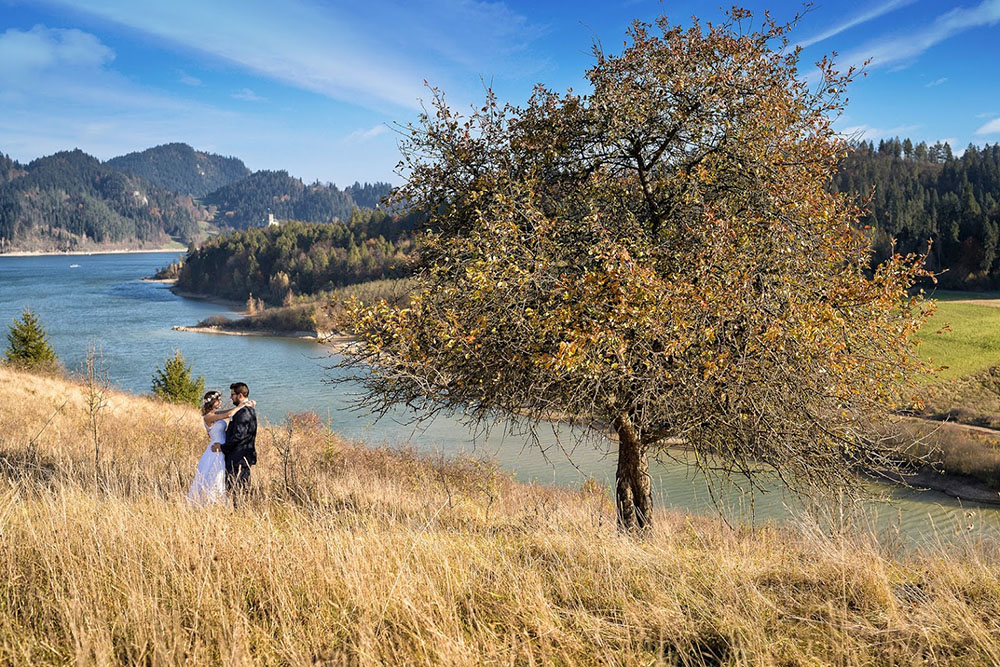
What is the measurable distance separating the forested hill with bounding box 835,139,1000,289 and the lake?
706 inches

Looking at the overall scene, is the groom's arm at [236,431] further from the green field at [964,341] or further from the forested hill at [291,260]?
the forested hill at [291,260]

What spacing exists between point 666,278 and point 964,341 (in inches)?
1815

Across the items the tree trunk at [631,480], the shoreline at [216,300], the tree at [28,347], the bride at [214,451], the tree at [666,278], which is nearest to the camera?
the tree at [666,278]

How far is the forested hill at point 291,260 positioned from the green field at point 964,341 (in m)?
73.0

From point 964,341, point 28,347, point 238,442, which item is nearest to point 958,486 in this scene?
point 964,341

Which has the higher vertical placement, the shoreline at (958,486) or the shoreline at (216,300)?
the shoreline at (216,300)

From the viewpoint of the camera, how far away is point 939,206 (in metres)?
98.2

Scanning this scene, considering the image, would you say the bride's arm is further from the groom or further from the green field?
the green field

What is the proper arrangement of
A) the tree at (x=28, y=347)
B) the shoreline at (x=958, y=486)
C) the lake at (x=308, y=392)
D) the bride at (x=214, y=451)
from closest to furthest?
1. the bride at (x=214, y=451)
2. the lake at (x=308, y=392)
3. the shoreline at (x=958, y=486)
4. the tree at (x=28, y=347)

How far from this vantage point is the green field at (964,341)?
128ft

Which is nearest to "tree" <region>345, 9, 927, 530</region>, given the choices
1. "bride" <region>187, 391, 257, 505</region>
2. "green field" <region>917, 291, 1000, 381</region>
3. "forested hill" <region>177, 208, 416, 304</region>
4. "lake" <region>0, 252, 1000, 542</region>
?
"lake" <region>0, 252, 1000, 542</region>

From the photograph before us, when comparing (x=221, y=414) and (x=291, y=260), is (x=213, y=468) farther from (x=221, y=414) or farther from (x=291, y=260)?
(x=291, y=260)

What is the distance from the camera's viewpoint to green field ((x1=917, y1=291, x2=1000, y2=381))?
39000 mm


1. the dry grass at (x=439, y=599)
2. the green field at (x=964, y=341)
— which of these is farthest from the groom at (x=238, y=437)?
the green field at (x=964, y=341)
